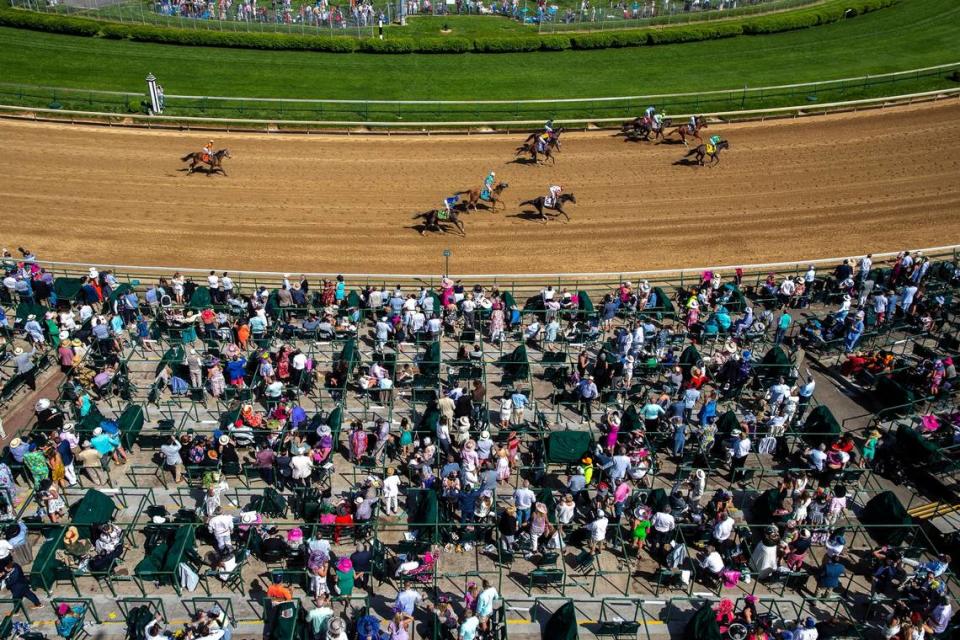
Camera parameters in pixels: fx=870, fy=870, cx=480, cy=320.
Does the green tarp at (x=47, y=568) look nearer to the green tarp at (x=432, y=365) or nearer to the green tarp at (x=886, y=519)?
the green tarp at (x=432, y=365)

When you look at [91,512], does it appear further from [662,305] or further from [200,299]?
[662,305]

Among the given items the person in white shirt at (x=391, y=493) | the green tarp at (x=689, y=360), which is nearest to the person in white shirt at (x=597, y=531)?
the person in white shirt at (x=391, y=493)

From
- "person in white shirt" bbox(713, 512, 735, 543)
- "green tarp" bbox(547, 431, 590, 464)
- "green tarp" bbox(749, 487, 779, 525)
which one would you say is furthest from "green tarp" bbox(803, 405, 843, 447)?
"green tarp" bbox(547, 431, 590, 464)

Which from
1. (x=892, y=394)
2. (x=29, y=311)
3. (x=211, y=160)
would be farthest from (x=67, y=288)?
(x=892, y=394)

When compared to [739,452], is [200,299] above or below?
Result: above

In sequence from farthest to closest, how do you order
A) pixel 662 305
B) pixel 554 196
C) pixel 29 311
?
pixel 554 196 < pixel 662 305 < pixel 29 311

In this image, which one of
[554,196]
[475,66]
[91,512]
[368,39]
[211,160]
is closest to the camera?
[91,512]

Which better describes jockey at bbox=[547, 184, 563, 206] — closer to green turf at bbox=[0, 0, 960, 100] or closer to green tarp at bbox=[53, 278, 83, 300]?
green turf at bbox=[0, 0, 960, 100]
